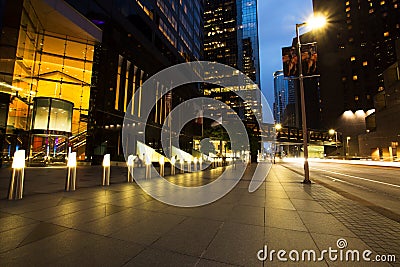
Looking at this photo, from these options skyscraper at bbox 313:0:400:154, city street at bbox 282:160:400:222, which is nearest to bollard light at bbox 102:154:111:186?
city street at bbox 282:160:400:222

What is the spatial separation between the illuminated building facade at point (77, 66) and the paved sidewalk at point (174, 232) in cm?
1603

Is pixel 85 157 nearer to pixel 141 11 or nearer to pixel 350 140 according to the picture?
pixel 141 11

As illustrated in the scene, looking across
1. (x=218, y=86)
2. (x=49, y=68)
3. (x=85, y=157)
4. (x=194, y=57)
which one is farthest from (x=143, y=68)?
(x=218, y=86)

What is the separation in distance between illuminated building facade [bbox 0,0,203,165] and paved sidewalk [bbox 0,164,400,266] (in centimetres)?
1603

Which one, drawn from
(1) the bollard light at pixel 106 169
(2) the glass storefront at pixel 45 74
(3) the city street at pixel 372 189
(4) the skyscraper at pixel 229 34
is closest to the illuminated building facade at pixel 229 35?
(4) the skyscraper at pixel 229 34

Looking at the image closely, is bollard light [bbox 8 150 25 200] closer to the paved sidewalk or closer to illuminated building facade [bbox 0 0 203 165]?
the paved sidewalk

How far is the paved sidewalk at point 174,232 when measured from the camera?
253cm

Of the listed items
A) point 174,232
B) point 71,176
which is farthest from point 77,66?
point 174,232

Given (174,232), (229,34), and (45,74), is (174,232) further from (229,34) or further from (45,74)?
(229,34)

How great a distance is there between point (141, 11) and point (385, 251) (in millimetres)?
33347

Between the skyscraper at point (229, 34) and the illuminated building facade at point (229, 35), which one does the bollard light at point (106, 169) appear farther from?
the skyscraper at point (229, 34)

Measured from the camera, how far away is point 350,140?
66812 millimetres

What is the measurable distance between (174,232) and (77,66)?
2777 cm

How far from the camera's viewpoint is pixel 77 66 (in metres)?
24.5
